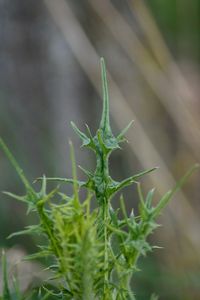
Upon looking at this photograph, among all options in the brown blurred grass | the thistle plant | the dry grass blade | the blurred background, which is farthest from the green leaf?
the dry grass blade

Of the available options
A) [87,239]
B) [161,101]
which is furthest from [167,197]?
Result: [161,101]

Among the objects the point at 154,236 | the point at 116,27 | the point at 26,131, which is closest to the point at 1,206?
the point at 154,236

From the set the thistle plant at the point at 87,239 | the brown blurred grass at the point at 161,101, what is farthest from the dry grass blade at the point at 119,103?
the thistle plant at the point at 87,239

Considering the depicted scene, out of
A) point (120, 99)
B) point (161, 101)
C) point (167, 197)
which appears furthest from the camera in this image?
point (120, 99)

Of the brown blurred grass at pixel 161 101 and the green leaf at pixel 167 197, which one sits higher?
the brown blurred grass at pixel 161 101

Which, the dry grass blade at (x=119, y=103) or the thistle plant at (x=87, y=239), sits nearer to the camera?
the thistle plant at (x=87, y=239)

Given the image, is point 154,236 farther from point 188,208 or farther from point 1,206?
point 1,206

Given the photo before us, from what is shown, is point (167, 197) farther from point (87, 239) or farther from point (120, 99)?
point (120, 99)

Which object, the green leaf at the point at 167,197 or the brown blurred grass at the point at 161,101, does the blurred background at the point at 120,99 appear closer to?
the brown blurred grass at the point at 161,101

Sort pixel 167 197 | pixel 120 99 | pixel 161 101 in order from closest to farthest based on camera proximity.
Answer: pixel 167 197
pixel 161 101
pixel 120 99

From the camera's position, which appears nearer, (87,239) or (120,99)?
(87,239)
